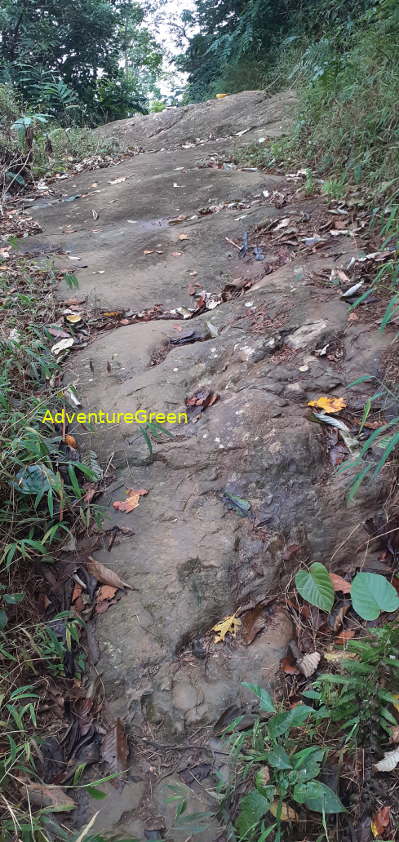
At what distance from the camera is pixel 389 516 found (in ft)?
5.51

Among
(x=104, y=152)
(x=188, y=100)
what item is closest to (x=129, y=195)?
(x=104, y=152)

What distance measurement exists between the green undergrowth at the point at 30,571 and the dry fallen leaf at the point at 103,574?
0.13m

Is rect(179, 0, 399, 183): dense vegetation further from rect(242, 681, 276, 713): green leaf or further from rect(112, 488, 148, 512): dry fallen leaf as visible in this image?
rect(242, 681, 276, 713): green leaf

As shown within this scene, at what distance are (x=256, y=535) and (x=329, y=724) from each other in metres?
0.61

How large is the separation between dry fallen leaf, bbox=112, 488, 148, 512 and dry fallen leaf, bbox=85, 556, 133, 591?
0.73ft

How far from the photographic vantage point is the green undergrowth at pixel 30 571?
1303 millimetres

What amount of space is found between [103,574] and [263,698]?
68 cm

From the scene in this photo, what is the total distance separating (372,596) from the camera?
4.03 ft

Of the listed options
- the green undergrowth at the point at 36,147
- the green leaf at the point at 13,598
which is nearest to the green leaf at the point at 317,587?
the green leaf at the point at 13,598

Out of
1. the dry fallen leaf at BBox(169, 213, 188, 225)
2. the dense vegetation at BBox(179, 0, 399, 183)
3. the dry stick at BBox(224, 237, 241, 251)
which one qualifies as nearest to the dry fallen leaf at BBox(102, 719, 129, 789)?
the dry stick at BBox(224, 237, 241, 251)

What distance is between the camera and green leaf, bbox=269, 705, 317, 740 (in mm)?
1232

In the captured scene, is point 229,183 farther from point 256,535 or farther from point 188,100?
point 188,100

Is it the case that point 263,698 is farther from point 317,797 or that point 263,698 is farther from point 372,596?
point 372,596

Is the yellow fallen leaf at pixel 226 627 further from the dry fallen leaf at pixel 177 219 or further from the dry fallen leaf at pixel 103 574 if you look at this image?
the dry fallen leaf at pixel 177 219
